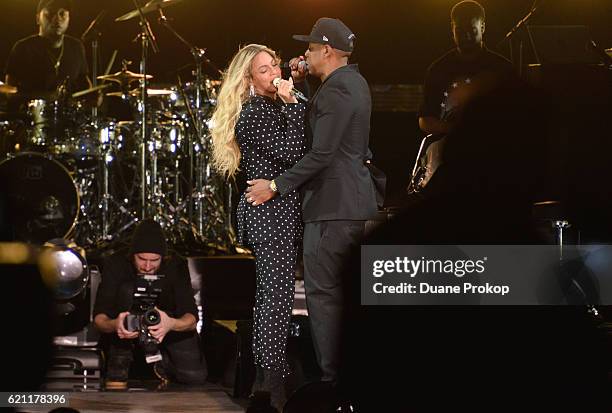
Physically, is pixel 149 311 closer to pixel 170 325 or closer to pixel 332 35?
pixel 170 325

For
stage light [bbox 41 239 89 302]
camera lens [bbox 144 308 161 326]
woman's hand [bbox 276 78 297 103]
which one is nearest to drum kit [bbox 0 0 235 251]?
stage light [bbox 41 239 89 302]

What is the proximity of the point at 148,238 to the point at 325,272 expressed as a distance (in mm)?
2321

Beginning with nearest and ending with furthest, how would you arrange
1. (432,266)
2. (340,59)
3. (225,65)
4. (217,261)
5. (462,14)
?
(432,266)
(340,59)
(462,14)
(217,261)
(225,65)

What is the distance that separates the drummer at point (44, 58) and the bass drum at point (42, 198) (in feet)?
2.55

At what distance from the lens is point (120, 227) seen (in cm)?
960

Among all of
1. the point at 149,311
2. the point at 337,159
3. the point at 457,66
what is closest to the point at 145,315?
the point at 149,311

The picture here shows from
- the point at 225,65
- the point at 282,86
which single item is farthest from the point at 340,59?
the point at 225,65

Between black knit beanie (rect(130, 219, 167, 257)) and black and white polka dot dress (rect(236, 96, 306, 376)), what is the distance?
1.76 m

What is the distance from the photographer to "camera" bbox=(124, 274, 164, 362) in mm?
6449

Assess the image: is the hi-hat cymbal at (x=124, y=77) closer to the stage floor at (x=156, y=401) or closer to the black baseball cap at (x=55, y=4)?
the black baseball cap at (x=55, y=4)

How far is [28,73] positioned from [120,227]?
161cm

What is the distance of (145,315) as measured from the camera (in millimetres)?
6430

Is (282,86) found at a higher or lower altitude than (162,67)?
lower

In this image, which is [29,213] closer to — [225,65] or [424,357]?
[225,65]
